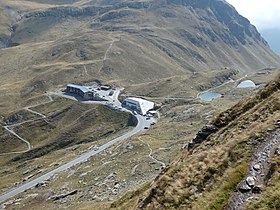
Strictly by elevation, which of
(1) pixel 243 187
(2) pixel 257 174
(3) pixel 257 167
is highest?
(3) pixel 257 167

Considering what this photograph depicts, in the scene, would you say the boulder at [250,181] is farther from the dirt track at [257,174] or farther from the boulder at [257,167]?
the boulder at [257,167]

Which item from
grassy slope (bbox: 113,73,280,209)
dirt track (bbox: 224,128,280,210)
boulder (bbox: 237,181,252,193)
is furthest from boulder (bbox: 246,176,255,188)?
grassy slope (bbox: 113,73,280,209)

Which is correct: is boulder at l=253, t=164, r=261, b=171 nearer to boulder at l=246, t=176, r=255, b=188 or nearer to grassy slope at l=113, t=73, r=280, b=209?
grassy slope at l=113, t=73, r=280, b=209

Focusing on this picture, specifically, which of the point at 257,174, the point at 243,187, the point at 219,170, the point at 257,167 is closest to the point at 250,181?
the point at 243,187

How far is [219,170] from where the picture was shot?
112ft

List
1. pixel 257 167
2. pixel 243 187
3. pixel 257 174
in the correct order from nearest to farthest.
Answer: pixel 243 187
pixel 257 174
pixel 257 167

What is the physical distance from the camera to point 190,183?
3481cm

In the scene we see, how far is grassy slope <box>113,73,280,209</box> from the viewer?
3100cm

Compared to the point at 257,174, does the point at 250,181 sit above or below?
below

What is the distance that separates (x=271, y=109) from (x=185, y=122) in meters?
127

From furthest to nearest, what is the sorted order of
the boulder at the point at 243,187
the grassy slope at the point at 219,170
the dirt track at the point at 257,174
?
the grassy slope at the point at 219,170 < the boulder at the point at 243,187 < the dirt track at the point at 257,174

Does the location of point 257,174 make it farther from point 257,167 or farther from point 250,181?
point 250,181

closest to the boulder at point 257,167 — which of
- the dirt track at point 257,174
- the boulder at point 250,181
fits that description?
the dirt track at point 257,174

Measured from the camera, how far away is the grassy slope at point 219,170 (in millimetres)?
31000
